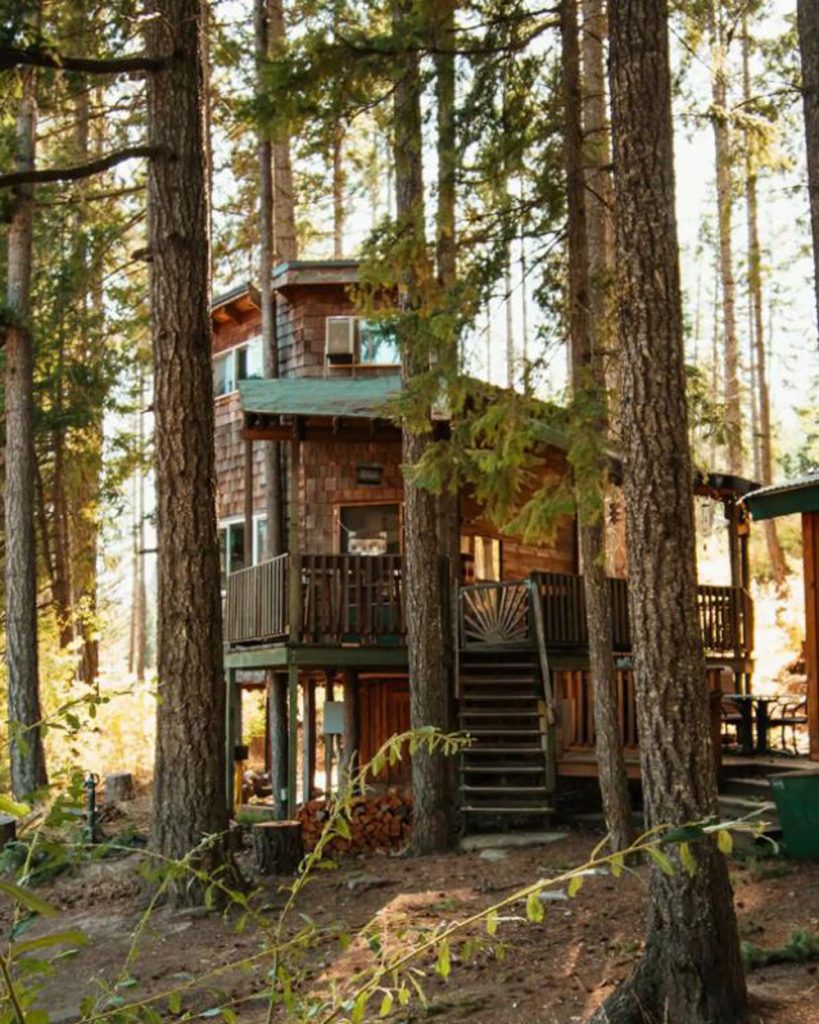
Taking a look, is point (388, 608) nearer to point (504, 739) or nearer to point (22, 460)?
point (504, 739)

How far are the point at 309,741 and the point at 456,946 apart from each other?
13.0 metres

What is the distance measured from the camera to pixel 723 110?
1148 centimetres

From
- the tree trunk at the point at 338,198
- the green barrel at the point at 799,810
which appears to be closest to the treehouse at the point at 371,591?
the green barrel at the point at 799,810

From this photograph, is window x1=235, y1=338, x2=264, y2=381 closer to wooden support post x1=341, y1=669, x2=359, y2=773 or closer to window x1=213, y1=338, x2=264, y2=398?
window x1=213, y1=338, x2=264, y2=398

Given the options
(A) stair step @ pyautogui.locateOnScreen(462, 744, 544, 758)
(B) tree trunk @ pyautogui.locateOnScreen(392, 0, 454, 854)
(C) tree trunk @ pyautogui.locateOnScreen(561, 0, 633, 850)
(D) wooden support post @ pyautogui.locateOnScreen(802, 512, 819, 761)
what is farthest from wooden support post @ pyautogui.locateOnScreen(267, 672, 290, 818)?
(D) wooden support post @ pyautogui.locateOnScreen(802, 512, 819, 761)

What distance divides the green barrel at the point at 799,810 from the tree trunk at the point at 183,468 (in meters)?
4.83

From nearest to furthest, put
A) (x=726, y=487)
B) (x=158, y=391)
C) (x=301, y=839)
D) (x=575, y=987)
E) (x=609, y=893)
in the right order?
(x=575, y=987) < (x=609, y=893) < (x=158, y=391) < (x=301, y=839) < (x=726, y=487)

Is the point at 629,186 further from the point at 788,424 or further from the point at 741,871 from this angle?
the point at 788,424

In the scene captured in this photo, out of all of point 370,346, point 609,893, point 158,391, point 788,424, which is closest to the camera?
point 609,893

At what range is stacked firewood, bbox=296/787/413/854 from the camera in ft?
44.7

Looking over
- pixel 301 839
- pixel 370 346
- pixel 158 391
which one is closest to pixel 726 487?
pixel 370 346

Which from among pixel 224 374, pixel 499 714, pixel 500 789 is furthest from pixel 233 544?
pixel 500 789

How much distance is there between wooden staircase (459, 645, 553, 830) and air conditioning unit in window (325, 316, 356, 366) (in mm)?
6155

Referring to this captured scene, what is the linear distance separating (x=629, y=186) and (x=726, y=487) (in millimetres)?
10872
